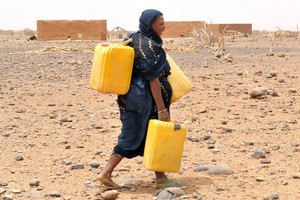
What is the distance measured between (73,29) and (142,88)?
3518cm

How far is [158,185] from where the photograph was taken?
5043 millimetres

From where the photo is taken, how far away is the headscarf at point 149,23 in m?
4.82

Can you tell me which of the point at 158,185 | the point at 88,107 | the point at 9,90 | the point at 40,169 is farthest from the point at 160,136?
the point at 9,90

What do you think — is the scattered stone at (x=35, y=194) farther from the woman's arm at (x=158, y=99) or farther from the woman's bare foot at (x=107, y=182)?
the woman's arm at (x=158, y=99)

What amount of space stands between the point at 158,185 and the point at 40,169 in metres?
1.33

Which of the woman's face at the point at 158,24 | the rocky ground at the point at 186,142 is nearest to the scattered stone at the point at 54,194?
the rocky ground at the point at 186,142

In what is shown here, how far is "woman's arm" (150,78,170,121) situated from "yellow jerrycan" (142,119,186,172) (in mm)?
91

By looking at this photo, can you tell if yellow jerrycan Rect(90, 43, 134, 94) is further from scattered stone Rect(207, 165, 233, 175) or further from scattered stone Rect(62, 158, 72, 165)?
scattered stone Rect(62, 158, 72, 165)

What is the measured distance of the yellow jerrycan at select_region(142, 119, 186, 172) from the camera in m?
4.71

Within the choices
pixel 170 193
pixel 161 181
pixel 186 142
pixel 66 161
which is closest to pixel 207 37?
pixel 186 142

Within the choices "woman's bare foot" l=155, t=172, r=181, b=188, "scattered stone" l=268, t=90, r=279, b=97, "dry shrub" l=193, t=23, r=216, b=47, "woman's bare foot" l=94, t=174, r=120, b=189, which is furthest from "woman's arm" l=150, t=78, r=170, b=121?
"dry shrub" l=193, t=23, r=216, b=47

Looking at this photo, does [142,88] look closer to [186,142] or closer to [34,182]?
[34,182]

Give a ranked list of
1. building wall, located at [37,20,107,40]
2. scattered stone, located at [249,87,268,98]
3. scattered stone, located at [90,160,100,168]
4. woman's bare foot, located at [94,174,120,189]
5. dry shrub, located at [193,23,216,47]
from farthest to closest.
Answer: building wall, located at [37,20,107,40] → dry shrub, located at [193,23,216,47] → scattered stone, located at [249,87,268,98] → scattered stone, located at [90,160,100,168] → woman's bare foot, located at [94,174,120,189]

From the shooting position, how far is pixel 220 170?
539 cm
